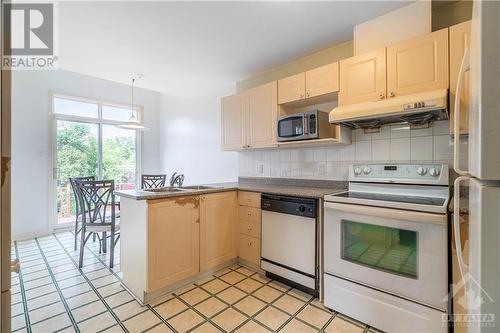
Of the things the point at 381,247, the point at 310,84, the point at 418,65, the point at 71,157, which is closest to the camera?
the point at 381,247

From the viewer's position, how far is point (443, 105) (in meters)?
1.56

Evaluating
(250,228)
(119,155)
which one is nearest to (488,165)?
(250,228)

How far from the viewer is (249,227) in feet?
8.50

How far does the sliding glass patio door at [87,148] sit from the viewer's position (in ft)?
13.2

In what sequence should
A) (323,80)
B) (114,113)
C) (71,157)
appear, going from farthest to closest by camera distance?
(114,113)
(71,157)
(323,80)

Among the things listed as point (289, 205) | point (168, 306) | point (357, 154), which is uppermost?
point (357, 154)

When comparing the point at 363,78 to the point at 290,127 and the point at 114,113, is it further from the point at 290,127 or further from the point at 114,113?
the point at 114,113

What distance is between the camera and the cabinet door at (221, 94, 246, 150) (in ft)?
10.2

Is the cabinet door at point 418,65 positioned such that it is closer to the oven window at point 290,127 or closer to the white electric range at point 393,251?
the white electric range at point 393,251

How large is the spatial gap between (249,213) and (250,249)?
39 cm

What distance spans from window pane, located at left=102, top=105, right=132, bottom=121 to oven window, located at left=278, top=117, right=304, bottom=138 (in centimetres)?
369

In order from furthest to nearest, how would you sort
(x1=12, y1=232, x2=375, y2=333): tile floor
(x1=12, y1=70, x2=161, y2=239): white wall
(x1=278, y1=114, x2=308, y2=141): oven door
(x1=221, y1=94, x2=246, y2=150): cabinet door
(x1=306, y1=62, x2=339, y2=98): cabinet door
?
(x1=12, y1=70, x2=161, y2=239): white wall
(x1=221, y1=94, x2=246, y2=150): cabinet door
(x1=278, y1=114, x2=308, y2=141): oven door
(x1=306, y1=62, x2=339, y2=98): cabinet door
(x1=12, y1=232, x2=375, y2=333): tile floor

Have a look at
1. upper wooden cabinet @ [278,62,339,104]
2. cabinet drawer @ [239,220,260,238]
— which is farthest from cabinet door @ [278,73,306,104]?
cabinet drawer @ [239,220,260,238]

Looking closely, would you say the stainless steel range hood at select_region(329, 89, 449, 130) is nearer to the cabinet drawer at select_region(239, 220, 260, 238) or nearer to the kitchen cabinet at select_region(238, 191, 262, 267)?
the kitchen cabinet at select_region(238, 191, 262, 267)
